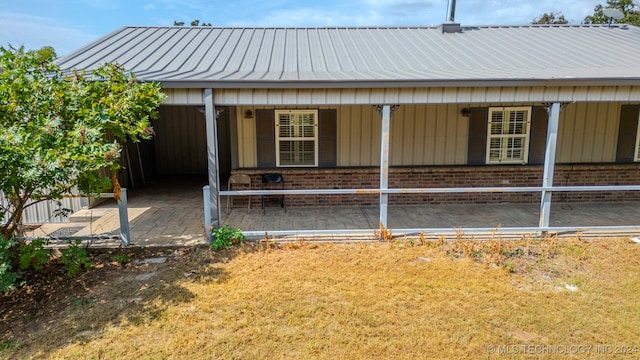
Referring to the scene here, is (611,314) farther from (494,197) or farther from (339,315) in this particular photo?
(494,197)

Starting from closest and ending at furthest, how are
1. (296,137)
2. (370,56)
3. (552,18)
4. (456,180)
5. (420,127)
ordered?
(296,137), (420,127), (456,180), (370,56), (552,18)

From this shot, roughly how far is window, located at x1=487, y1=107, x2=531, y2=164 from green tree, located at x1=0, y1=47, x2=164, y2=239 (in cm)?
643

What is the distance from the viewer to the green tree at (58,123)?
13.6 ft

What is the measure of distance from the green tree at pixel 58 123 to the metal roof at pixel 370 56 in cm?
68

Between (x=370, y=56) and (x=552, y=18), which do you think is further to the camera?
(x=552, y=18)

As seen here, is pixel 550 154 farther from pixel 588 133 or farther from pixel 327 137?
pixel 327 137

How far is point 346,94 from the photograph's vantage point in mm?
6070

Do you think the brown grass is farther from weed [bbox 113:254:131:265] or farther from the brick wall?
the brick wall

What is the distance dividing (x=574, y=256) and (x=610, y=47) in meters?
5.99

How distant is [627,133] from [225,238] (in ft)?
27.7

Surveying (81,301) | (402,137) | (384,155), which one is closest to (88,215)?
(81,301)

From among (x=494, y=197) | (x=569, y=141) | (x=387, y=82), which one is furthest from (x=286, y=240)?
(x=569, y=141)

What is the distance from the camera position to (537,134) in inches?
330

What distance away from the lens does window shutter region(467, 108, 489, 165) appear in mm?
8266
